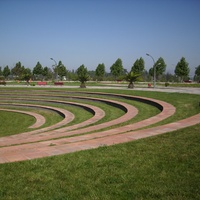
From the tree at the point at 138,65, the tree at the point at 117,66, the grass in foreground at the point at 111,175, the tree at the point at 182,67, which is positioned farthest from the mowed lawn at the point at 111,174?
the tree at the point at 117,66

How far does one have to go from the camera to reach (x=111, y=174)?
3994 millimetres

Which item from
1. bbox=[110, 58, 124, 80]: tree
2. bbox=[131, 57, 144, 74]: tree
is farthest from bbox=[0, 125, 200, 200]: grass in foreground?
bbox=[110, 58, 124, 80]: tree

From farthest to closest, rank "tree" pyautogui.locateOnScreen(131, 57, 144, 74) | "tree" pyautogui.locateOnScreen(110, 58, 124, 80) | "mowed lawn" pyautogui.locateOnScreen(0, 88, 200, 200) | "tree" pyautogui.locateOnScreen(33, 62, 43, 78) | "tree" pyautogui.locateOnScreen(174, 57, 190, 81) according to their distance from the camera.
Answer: "tree" pyautogui.locateOnScreen(33, 62, 43, 78) → "tree" pyautogui.locateOnScreen(110, 58, 124, 80) → "tree" pyautogui.locateOnScreen(131, 57, 144, 74) → "tree" pyautogui.locateOnScreen(174, 57, 190, 81) → "mowed lawn" pyautogui.locateOnScreen(0, 88, 200, 200)

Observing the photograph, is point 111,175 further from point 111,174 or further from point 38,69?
point 38,69

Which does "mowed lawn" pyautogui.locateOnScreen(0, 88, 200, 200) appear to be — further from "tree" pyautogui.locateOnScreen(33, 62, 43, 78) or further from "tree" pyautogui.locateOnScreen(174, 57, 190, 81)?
"tree" pyautogui.locateOnScreen(33, 62, 43, 78)

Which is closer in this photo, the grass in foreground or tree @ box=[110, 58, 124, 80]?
the grass in foreground

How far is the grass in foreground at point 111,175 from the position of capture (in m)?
3.34

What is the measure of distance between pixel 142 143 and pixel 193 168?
5.57 feet

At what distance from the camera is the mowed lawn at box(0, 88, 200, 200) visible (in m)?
3.34

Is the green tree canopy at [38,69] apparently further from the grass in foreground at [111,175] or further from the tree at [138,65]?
the grass in foreground at [111,175]

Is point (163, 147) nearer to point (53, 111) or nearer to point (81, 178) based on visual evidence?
point (81, 178)

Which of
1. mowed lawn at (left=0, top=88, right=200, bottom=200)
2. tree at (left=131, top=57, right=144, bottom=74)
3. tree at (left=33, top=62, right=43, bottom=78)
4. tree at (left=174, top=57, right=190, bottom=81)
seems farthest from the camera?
tree at (left=33, top=62, right=43, bottom=78)

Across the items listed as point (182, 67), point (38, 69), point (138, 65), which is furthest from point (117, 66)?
point (38, 69)

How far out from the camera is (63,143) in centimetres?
593
